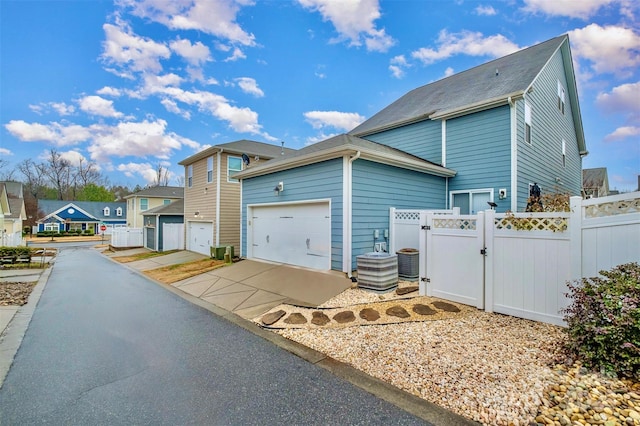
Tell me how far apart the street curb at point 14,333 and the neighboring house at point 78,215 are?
3590 cm

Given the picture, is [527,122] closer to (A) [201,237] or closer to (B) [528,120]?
(B) [528,120]

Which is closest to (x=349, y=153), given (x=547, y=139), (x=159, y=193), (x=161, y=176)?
(x=547, y=139)

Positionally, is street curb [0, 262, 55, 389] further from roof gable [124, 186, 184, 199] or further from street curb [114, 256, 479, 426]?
roof gable [124, 186, 184, 199]

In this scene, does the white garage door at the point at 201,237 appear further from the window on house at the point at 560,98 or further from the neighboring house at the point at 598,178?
the neighboring house at the point at 598,178

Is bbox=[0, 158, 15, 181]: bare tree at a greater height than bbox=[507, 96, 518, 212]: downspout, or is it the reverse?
bbox=[0, 158, 15, 181]: bare tree

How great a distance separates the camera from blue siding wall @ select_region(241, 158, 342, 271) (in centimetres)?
743

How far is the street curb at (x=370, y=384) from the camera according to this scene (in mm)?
2483

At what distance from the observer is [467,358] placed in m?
3.41

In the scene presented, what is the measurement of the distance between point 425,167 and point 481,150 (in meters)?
2.23

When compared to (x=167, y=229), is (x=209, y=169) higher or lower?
higher

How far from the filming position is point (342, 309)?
545cm

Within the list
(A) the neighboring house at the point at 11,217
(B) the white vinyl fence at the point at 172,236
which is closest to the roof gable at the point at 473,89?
(B) the white vinyl fence at the point at 172,236

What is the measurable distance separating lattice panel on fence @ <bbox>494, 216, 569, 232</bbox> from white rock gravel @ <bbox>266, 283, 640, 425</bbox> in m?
1.47

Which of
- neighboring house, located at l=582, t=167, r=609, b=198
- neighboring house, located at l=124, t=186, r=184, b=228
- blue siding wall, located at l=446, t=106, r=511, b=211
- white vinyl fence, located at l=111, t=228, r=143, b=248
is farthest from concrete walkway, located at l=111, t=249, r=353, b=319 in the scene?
neighboring house, located at l=582, t=167, r=609, b=198
